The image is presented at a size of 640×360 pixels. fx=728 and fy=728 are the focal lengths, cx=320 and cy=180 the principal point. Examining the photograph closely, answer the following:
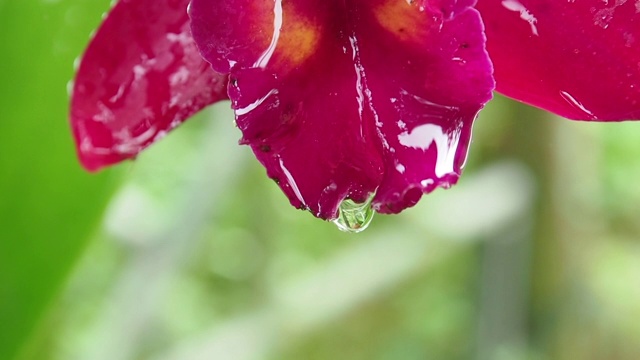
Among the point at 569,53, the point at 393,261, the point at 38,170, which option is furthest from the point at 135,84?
the point at 393,261

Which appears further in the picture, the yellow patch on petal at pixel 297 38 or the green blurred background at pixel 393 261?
the green blurred background at pixel 393 261

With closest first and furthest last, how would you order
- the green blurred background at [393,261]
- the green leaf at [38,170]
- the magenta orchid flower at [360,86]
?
the magenta orchid flower at [360,86], the green leaf at [38,170], the green blurred background at [393,261]

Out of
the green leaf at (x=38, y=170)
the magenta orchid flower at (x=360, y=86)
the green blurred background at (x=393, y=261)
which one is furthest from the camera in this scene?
the green blurred background at (x=393, y=261)

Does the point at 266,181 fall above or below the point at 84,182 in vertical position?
below

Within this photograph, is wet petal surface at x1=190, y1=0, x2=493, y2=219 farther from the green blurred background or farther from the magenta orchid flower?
the green blurred background

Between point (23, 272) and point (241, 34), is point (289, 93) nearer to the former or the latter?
point (241, 34)

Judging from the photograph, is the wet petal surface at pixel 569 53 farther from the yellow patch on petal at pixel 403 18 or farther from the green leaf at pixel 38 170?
the green leaf at pixel 38 170

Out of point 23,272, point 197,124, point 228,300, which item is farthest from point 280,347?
point 23,272

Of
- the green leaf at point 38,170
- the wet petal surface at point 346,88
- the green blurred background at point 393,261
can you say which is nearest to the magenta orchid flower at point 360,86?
the wet petal surface at point 346,88
